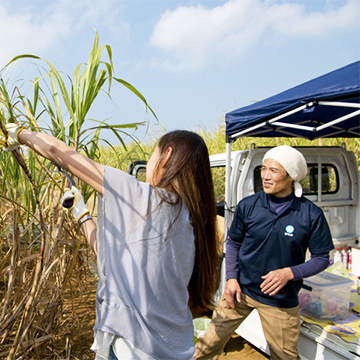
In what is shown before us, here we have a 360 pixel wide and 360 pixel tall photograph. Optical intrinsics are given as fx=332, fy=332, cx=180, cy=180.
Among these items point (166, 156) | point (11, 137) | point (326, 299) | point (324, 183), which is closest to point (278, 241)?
point (326, 299)

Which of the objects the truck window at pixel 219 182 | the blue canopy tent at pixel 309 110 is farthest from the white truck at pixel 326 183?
→ the truck window at pixel 219 182

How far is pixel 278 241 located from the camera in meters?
2.29

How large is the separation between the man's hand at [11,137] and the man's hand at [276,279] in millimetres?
1667

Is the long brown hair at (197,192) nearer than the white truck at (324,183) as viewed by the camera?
Yes

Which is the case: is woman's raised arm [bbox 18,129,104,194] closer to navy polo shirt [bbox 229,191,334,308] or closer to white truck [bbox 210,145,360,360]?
navy polo shirt [bbox 229,191,334,308]

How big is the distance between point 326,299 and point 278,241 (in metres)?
1.04

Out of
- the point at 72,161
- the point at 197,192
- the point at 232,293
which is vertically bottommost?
the point at 232,293

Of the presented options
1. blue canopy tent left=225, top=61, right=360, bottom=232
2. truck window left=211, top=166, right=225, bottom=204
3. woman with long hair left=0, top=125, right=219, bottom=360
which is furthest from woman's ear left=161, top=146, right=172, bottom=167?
truck window left=211, top=166, right=225, bottom=204

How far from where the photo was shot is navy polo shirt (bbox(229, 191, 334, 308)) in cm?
223

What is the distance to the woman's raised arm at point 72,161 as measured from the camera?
3.59 feet

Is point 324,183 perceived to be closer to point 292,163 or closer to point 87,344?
point 292,163

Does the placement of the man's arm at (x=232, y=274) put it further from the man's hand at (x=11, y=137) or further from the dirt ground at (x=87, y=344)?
the man's hand at (x=11, y=137)

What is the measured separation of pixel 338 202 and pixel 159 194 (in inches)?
149

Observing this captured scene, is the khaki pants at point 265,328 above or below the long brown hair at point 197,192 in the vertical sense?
below
